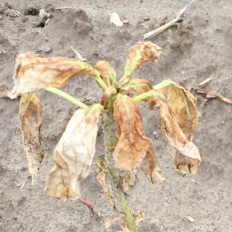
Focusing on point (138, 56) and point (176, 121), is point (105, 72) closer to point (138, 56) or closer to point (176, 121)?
point (138, 56)

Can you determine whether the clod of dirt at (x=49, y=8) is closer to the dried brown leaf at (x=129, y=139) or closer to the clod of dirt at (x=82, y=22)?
the clod of dirt at (x=82, y=22)

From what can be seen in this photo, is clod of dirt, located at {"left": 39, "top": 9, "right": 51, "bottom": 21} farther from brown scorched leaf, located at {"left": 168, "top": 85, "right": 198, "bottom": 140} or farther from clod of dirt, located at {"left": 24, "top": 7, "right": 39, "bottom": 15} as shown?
brown scorched leaf, located at {"left": 168, "top": 85, "right": 198, "bottom": 140}

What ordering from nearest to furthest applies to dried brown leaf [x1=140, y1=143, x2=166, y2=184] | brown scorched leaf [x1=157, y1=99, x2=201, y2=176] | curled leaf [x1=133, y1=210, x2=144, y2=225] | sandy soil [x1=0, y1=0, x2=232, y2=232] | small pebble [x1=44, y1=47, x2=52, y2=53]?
brown scorched leaf [x1=157, y1=99, x2=201, y2=176], dried brown leaf [x1=140, y1=143, x2=166, y2=184], curled leaf [x1=133, y1=210, x2=144, y2=225], sandy soil [x1=0, y1=0, x2=232, y2=232], small pebble [x1=44, y1=47, x2=52, y2=53]

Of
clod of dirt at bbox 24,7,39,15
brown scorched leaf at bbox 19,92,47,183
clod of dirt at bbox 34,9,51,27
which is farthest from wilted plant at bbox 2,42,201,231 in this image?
clod of dirt at bbox 24,7,39,15

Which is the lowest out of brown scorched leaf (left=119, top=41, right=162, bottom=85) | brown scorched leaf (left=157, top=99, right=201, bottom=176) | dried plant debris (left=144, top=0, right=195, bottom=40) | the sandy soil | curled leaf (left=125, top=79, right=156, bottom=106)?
the sandy soil

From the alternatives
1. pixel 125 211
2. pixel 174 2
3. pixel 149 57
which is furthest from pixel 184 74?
pixel 125 211

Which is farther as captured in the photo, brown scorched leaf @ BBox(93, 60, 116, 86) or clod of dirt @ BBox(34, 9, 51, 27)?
clod of dirt @ BBox(34, 9, 51, 27)
